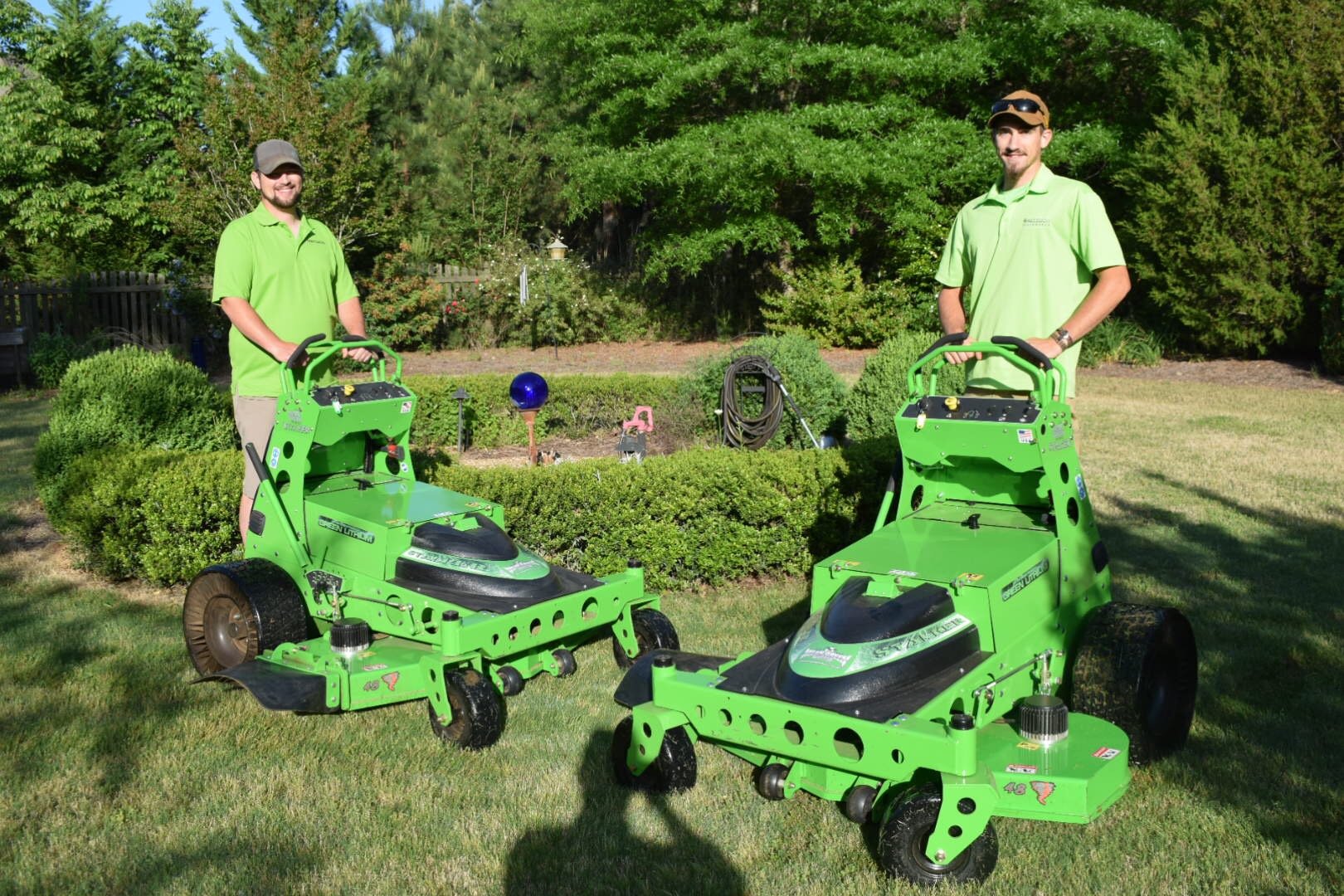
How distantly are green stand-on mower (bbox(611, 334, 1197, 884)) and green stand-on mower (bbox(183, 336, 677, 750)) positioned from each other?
0.60 meters

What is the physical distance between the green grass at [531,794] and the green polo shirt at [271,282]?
1.47m

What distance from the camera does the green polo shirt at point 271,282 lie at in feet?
17.7

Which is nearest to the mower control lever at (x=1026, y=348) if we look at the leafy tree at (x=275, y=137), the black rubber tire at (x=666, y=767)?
the black rubber tire at (x=666, y=767)

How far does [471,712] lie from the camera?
4410 millimetres

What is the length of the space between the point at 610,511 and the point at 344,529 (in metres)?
1.74

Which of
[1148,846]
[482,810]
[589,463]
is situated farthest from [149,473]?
[1148,846]

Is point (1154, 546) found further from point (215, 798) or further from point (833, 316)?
point (833, 316)

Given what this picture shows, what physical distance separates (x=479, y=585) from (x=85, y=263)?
18.9 m

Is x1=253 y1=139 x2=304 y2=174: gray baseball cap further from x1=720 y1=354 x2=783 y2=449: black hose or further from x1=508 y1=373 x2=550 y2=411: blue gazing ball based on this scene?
x1=720 y1=354 x2=783 y2=449: black hose

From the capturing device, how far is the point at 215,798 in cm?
407

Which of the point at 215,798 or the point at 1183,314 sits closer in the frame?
the point at 215,798

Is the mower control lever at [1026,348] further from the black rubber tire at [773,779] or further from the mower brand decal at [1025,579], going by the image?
the black rubber tire at [773,779]

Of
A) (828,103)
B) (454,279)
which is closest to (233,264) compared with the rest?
(828,103)

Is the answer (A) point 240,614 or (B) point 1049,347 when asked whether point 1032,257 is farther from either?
(A) point 240,614
